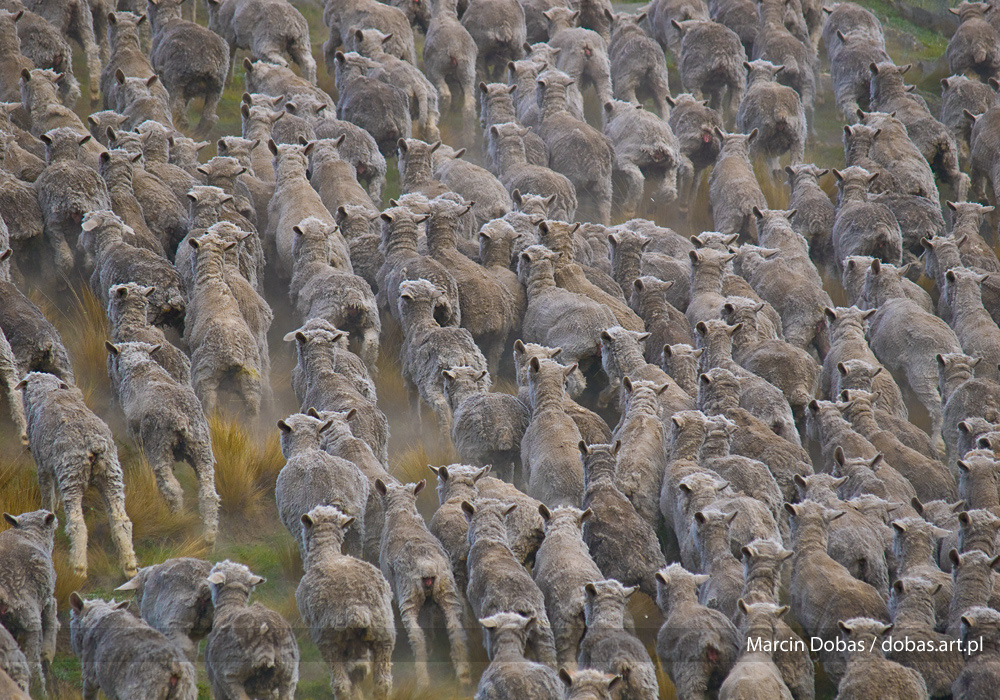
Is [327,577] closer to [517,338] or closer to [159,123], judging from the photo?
[517,338]

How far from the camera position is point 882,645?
→ 7.76 m

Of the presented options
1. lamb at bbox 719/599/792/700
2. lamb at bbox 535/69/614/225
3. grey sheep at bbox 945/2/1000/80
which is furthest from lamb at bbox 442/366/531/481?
grey sheep at bbox 945/2/1000/80

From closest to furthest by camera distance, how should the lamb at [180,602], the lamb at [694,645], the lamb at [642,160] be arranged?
the lamb at [180,602] < the lamb at [694,645] < the lamb at [642,160]

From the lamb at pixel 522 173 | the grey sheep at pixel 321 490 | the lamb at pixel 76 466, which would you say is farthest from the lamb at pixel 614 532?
the lamb at pixel 522 173

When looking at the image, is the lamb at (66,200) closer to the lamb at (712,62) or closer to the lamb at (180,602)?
the lamb at (180,602)

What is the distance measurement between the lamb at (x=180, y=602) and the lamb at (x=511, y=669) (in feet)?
5.79

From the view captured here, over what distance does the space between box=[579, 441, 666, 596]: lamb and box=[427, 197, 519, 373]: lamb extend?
2.42m

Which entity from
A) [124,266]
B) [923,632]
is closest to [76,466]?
[124,266]

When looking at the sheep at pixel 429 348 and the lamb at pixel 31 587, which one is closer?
the lamb at pixel 31 587

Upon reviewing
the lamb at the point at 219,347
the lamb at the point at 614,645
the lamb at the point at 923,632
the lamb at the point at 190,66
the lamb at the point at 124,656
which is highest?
the lamb at the point at 190,66

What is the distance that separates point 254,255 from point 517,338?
2.72 meters

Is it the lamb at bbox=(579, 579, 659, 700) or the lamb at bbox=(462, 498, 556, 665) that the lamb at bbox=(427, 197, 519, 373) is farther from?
the lamb at bbox=(579, 579, 659, 700)

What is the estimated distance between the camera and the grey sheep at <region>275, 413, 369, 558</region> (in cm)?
831

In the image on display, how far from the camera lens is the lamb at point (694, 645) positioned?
24.6 feet
